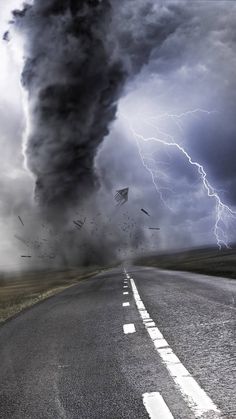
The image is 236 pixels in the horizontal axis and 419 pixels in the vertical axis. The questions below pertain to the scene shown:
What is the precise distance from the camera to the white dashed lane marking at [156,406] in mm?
3811

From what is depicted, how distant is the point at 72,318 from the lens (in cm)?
1180

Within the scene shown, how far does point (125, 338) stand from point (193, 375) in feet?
9.61

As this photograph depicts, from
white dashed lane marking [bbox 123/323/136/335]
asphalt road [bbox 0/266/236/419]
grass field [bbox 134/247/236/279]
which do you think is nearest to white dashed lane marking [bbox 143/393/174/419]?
asphalt road [bbox 0/266/236/419]

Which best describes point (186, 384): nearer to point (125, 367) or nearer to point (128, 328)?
point (125, 367)

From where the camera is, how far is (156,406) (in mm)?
4090

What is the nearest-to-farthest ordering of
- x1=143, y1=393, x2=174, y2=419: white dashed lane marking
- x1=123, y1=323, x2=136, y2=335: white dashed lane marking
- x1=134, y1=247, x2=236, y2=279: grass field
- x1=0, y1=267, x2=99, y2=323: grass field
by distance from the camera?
x1=143, y1=393, x2=174, y2=419: white dashed lane marking, x1=123, y1=323, x2=136, y2=335: white dashed lane marking, x1=0, y1=267, x2=99, y2=323: grass field, x1=134, y1=247, x2=236, y2=279: grass field

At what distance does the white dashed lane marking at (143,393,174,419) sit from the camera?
381 cm

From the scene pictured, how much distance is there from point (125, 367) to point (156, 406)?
1.69 meters

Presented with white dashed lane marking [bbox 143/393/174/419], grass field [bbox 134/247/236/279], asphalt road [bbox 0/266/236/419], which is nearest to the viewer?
white dashed lane marking [bbox 143/393/174/419]

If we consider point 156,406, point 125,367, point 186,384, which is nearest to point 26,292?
point 125,367

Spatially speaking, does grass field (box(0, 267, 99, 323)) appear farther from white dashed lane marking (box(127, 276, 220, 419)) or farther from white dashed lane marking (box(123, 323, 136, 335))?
white dashed lane marking (box(127, 276, 220, 419))

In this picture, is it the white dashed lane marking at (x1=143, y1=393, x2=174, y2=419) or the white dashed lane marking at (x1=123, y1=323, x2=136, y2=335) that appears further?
the white dashed lane marking at (x1=123, y1=323, x2=136, y2=335)

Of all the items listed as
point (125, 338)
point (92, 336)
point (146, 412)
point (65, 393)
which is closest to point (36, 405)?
point (65, 393)

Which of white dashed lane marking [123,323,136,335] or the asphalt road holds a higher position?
white dashed lane marking [123,323,136,335]
